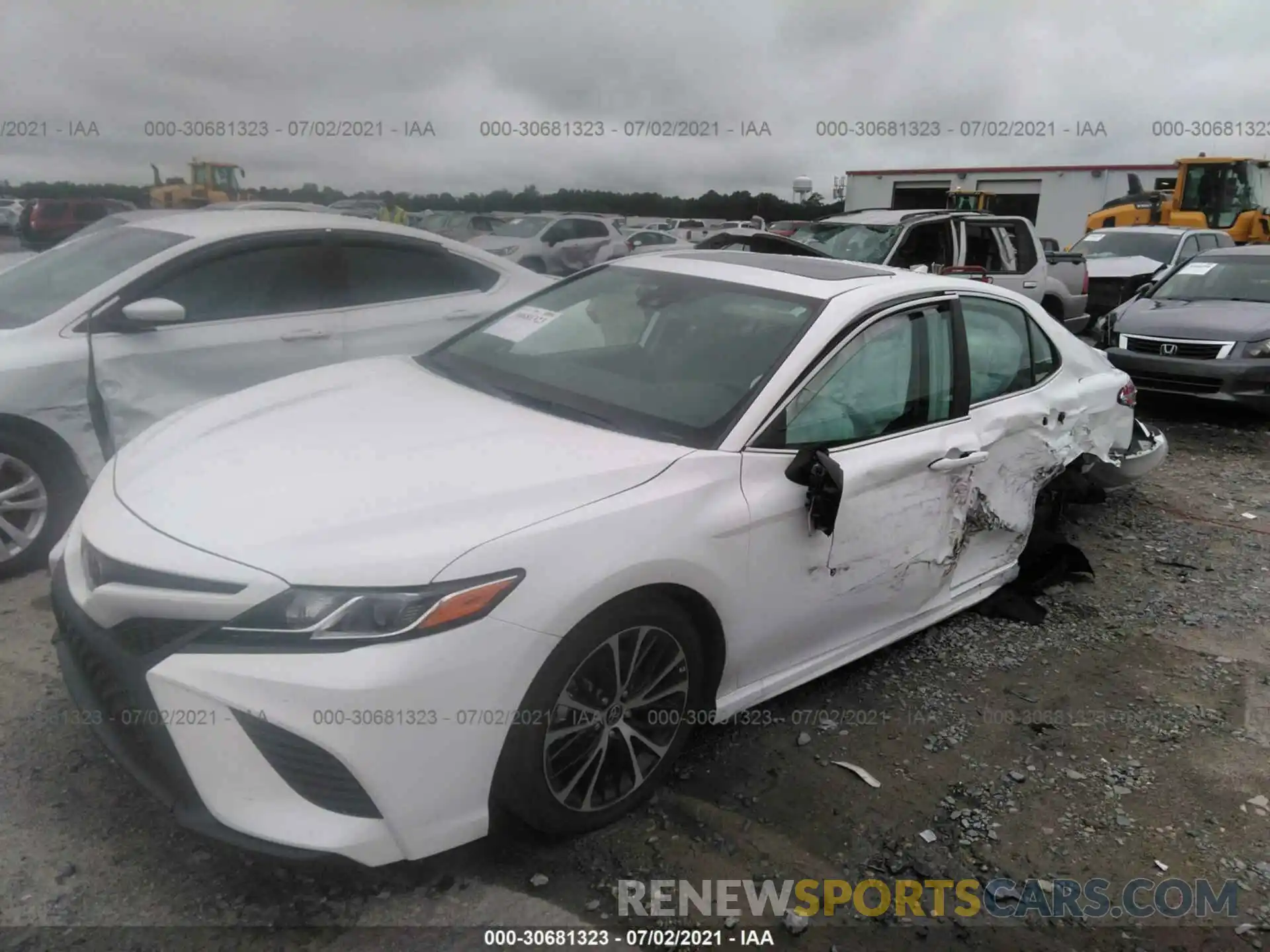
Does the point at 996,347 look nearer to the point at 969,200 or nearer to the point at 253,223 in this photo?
the point at 253,223

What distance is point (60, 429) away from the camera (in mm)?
3932

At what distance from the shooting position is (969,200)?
776 inches

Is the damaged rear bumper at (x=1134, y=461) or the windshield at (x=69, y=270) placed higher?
the windshield at (x=69, y=270)

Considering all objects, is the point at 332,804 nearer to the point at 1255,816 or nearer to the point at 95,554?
the point at 95,554

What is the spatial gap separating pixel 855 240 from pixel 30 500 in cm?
800

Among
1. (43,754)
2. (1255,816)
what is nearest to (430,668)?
(43,754)

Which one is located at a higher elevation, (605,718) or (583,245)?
(583,245)

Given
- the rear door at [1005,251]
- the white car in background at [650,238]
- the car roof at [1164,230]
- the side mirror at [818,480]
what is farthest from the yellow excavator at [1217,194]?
the side mirror at [818,480]

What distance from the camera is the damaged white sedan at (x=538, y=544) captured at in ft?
6.72

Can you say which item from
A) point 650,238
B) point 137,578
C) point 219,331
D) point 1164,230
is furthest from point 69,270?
point 650,238

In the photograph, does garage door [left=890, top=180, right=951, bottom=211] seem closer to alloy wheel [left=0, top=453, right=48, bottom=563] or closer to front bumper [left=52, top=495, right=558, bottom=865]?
alloy wheel [left=0, top=453, right=48, bottom=563]

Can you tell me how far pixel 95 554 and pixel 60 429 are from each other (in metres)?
1.95

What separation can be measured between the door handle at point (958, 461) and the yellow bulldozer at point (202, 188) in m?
5.97

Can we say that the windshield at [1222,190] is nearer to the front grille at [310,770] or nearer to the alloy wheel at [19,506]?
the alloy wheel at [19,506]
